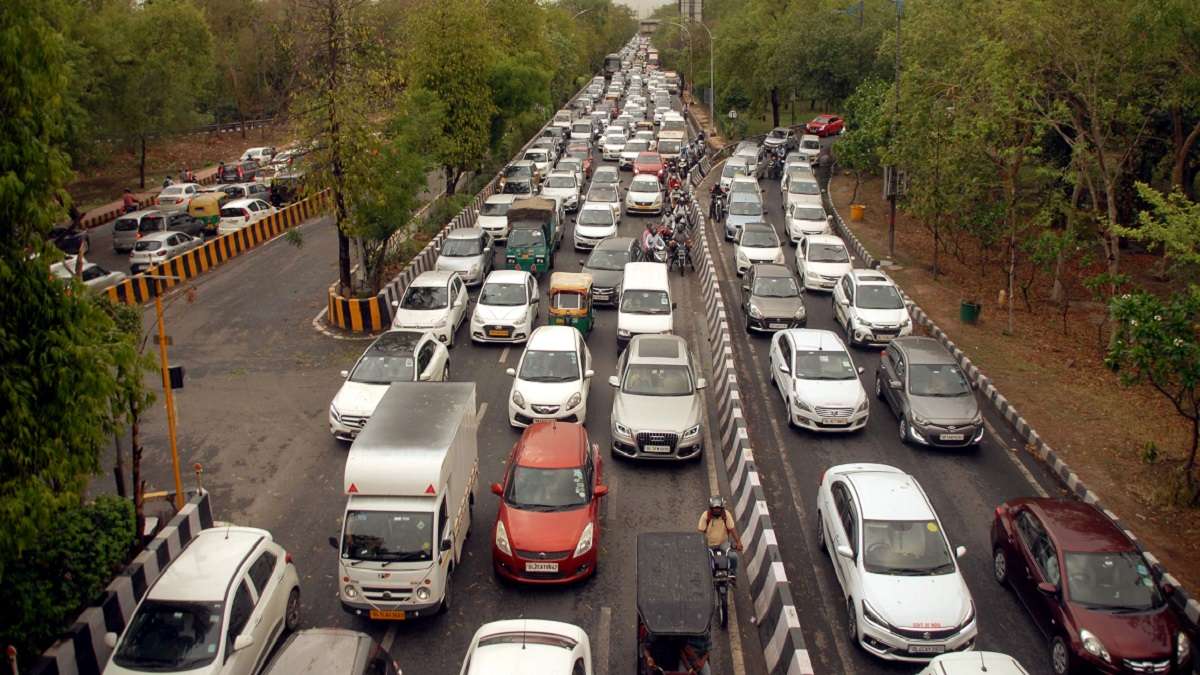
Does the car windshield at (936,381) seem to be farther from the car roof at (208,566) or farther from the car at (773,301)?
the car roof at (208,566)

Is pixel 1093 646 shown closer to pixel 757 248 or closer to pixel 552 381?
pixel 552 381

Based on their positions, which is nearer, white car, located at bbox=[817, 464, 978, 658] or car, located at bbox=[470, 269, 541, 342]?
white car, located at bbox=[817, 464, 978, 658]

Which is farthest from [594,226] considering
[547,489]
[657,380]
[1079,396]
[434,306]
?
[547,489]

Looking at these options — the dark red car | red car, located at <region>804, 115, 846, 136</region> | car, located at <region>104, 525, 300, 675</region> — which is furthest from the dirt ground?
red car, located at <region>804, 115, 846, 136</region>

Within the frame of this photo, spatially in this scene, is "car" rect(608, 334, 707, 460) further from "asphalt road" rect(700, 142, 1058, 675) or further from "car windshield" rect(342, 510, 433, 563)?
"car windshield" rect(342, 510, 433, 563)

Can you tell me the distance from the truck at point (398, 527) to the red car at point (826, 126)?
53690mm

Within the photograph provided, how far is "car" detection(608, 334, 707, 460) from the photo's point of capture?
17.0 metres

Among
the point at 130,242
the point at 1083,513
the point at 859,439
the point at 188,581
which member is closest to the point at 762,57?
the point at 130,242

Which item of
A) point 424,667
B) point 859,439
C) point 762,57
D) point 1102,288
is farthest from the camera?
point 762,57

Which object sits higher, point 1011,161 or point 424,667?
point 1011,161

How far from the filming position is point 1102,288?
1224 inches

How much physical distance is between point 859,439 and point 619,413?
5.07 meters

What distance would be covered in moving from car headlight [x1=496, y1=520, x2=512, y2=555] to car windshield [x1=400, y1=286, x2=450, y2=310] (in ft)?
36.7

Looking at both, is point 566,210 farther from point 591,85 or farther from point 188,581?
point 591,85
